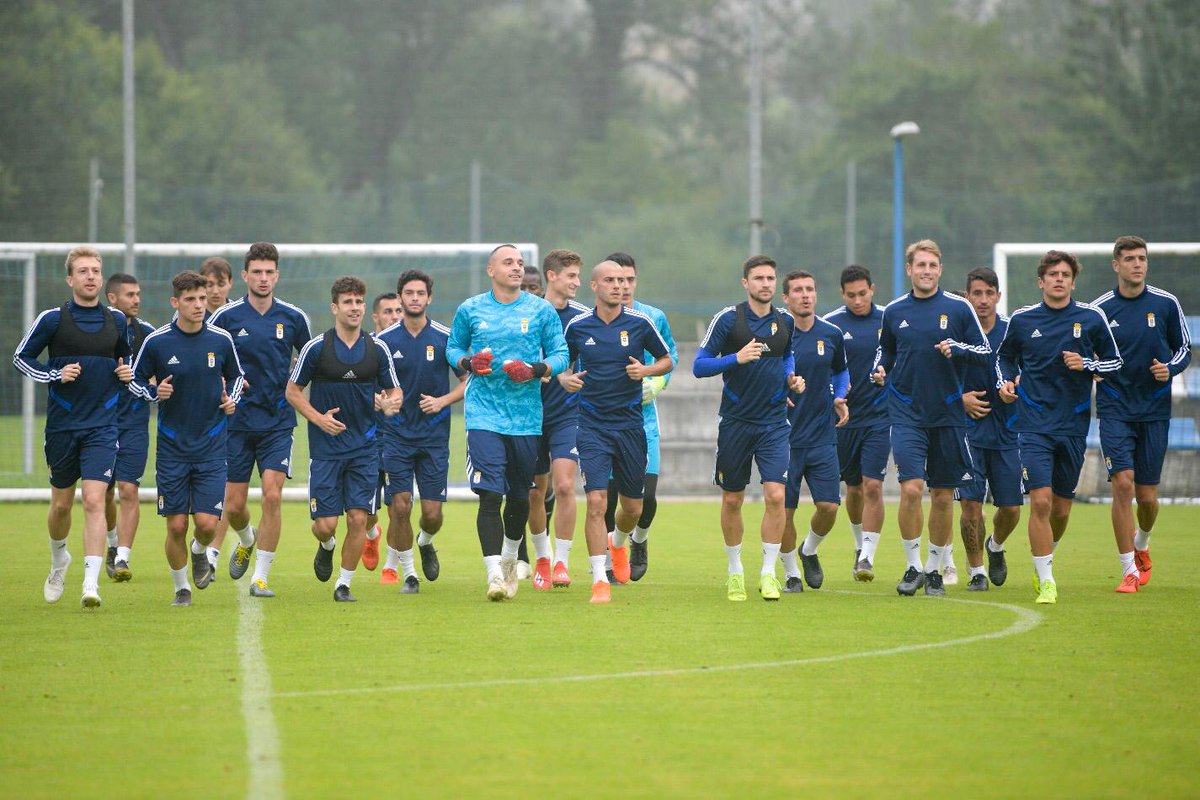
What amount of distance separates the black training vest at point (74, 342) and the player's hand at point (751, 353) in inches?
165

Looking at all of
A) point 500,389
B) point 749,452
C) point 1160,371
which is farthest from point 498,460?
point 1160,371

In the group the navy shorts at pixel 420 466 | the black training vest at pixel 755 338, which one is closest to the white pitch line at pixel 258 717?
the navy shorts at pixel 420 466

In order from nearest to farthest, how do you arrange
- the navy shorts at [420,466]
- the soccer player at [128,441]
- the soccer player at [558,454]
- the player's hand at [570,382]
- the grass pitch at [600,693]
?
the grass pitch at [600,693]
the player's hand at [570,382]
the soccer player at [558,454]
the soccer player at [128,441]
the navy shorts at [420,466]

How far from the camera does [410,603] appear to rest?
436 inches

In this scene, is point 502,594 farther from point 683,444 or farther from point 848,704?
point 683,444

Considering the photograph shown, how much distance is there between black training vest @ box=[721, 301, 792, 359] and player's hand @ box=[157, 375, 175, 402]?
12.1 ft

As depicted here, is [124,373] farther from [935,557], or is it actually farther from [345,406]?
[935,557]

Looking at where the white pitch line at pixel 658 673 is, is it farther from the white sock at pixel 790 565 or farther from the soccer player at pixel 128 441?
the soccer player at pixel 128 441

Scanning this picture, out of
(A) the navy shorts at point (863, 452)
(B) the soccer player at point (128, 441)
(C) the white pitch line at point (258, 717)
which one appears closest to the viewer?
(C) the white pitch line at point (258, 717)

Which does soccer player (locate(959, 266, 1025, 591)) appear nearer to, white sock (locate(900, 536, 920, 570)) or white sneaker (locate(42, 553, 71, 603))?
white sock (locate(900, 536, 920, 570))

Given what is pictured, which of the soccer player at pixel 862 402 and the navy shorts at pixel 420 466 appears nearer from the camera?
the navy shorts at pixel 420 466

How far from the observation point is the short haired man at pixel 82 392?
35.1ft

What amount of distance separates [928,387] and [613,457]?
222 cm

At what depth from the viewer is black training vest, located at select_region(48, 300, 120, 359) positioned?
35.6 feet
